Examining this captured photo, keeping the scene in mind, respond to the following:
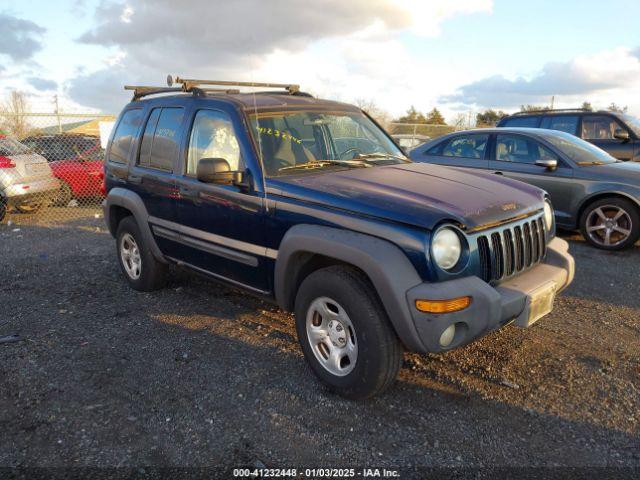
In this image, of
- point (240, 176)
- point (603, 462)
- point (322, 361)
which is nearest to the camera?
point (603, 462)

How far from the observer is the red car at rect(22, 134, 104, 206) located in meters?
10.5

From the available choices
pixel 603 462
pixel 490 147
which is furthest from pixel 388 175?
pixel 490 147

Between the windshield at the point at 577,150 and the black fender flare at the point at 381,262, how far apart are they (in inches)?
201

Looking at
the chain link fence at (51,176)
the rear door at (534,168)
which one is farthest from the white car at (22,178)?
the rear door at (534,168)

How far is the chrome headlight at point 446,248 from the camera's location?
272 cm

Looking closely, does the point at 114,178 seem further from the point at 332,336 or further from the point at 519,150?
the point at 519,150

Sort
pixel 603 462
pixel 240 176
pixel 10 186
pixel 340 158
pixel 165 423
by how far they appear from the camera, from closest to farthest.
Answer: pixel 603 462 → pixel 165 423 → pixel 240 176 → pixel 340 158 → pixel 10 186

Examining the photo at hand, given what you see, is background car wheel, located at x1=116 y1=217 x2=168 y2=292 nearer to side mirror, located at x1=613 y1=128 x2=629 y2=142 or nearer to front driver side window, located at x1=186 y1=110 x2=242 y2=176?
front driver side window, located at x1=186 y1=110 x2=242 y2=176

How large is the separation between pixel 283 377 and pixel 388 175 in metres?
1.60

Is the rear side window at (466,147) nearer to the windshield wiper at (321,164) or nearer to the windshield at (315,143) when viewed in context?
the windshield at (315,143)

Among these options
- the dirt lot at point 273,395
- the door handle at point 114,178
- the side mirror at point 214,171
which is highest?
the side mirror at point 214,171

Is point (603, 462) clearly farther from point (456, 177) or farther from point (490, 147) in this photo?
point (490, 147)

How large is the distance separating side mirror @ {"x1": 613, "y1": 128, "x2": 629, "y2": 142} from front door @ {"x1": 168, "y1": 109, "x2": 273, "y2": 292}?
819 cm

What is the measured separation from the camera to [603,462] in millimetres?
2605
